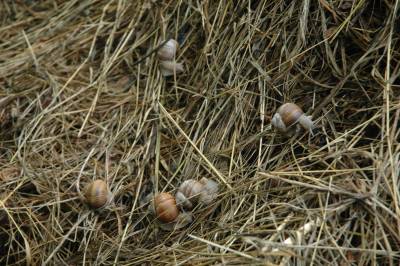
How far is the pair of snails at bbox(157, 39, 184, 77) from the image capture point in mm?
2314

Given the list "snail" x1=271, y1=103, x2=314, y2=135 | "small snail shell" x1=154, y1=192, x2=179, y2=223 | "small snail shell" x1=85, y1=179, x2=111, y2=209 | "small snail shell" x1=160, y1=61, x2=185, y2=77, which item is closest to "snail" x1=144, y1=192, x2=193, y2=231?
"small snail shell" x1=154, y1=192, x2=179, y2=223

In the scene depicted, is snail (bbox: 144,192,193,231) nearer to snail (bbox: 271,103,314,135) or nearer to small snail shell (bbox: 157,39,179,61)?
snail (bbox: 271,103,314,135)

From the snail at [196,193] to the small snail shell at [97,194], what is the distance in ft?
0.91

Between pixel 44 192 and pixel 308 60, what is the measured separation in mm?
1132

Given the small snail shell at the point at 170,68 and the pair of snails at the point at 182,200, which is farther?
the small snail shell at the point at 170,68

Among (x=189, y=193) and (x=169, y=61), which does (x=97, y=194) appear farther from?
(x=169, y=61)

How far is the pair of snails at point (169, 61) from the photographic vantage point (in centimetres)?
231

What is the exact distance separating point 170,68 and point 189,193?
65 centimetres

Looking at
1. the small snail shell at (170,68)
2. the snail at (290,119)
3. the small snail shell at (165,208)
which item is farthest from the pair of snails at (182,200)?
the small snail shell at (170,68)

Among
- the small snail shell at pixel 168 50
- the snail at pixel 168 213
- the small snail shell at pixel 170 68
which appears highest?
the small snail shell at pixel 168 50

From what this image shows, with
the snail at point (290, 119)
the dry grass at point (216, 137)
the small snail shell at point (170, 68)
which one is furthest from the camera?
the small snail shell at point (170, 68)

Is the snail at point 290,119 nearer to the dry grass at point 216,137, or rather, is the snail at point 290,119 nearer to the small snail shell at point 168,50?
the dry grass at point 216,137

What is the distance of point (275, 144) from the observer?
1935mm

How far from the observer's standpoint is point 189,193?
74.8 inches
